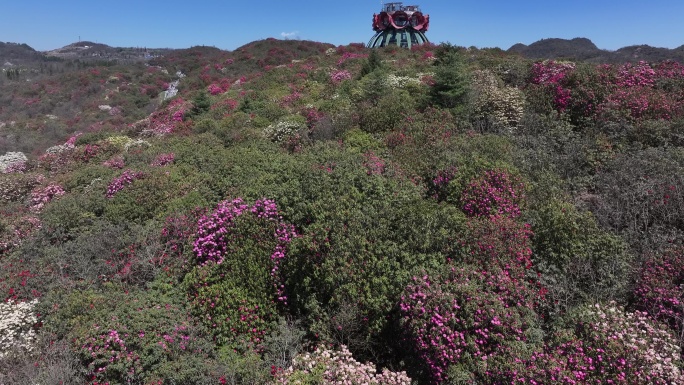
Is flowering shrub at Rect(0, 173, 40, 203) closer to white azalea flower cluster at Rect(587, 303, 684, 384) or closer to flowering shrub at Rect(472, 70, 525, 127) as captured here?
flowering shrub at Rect(472, 70, 525, 127)

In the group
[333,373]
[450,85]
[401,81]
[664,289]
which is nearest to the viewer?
[333,373]

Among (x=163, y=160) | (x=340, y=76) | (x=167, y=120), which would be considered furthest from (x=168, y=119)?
(x=163, y=160)

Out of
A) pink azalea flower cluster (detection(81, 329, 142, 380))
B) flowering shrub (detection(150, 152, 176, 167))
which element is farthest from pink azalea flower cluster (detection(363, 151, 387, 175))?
flowering shrub (detection(150, 152, 176, 167))

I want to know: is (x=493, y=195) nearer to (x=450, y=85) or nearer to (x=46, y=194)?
(x=450, y=85)

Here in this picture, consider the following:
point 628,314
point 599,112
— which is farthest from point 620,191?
point 599,112

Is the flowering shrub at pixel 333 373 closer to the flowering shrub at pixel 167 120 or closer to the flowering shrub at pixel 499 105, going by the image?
the flowering shrub at pixel 499 105

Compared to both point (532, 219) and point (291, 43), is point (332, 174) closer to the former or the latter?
point (532, 219)
